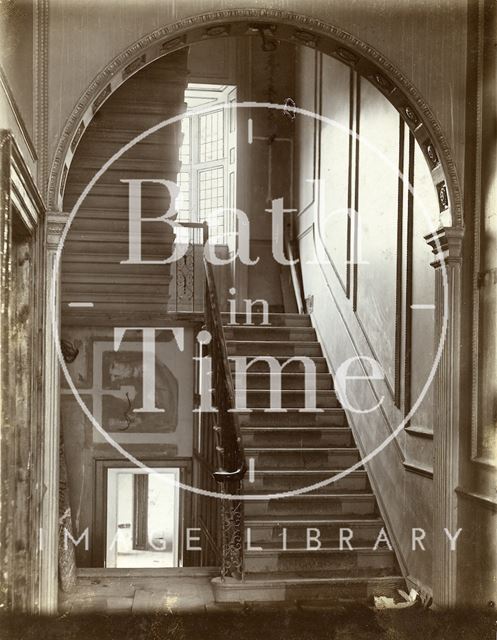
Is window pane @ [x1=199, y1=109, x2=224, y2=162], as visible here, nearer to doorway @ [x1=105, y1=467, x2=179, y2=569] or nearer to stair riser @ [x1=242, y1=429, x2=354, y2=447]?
doorway @ [x1=105, y1=467, x2=179, y2=569]

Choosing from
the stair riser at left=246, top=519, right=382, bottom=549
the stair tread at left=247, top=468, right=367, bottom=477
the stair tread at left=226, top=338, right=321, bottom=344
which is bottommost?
the stair riser at left=246, top=519, right=382, bottom=549

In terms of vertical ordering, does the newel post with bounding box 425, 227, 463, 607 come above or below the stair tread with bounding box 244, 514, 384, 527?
above

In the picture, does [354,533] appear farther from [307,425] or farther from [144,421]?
[144,421]

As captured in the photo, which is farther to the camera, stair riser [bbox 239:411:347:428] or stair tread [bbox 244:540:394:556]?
stair riser [bbox 239:411:347:428]

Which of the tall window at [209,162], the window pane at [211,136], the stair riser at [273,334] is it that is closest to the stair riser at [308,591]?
the stair riser at [273,334]

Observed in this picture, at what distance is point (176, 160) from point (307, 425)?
262cm

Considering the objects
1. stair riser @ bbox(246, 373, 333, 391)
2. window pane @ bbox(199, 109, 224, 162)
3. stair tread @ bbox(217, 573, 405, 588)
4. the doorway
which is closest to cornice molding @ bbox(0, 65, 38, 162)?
stair tread @ bbox(217, 573, 405, 588)

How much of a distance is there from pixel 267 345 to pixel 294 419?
3.63 feet

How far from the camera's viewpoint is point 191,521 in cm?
877

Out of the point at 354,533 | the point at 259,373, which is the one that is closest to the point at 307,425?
the point at 259,373

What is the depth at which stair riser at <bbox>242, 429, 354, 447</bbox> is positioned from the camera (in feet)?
21.8

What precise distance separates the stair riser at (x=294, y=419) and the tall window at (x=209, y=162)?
165 inches

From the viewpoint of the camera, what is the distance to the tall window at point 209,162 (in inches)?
417

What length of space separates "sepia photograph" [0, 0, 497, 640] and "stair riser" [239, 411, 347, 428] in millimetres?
20
